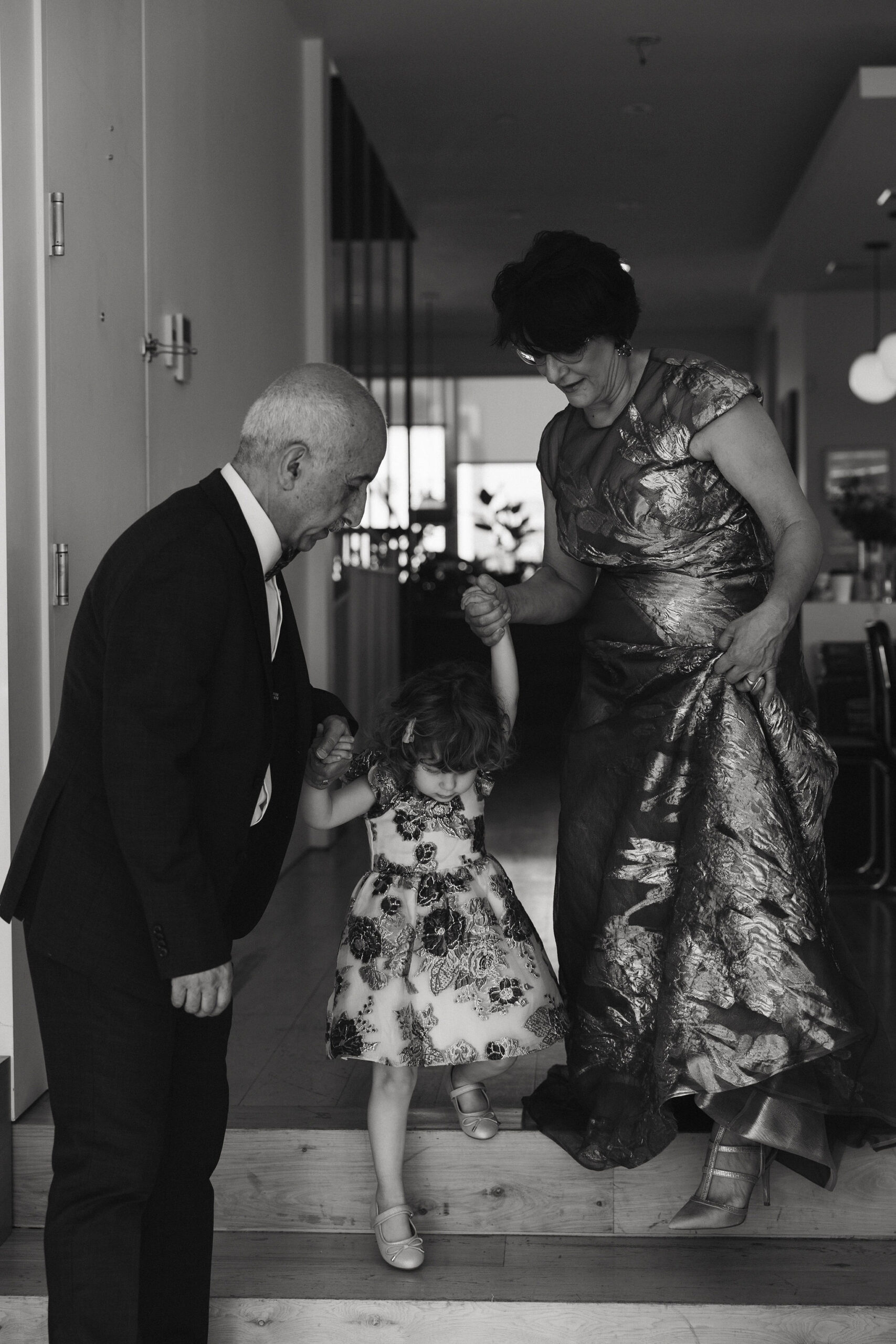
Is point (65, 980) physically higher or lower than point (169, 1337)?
higher

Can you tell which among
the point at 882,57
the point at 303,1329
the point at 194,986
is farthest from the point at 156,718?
the point at 882,57

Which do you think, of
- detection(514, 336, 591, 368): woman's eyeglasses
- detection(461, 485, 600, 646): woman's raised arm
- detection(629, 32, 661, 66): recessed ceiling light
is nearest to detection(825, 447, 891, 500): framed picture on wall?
detection(629, 32, 661, 66): recessed ceiling light

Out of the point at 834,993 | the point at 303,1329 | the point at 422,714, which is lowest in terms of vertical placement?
the point at 303,1329

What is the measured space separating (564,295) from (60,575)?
1055 millimetres

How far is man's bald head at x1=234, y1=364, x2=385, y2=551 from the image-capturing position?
1861 millimetres

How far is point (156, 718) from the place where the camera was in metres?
1.74

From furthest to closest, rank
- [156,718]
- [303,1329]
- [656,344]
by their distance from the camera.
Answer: [656,344]
[303,1329]
[156,718]

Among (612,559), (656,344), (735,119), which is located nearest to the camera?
(612,559)

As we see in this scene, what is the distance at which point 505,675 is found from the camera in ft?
7.72

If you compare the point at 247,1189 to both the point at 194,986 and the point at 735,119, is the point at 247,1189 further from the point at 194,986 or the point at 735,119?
the point at 735,119

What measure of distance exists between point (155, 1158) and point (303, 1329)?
0.56m

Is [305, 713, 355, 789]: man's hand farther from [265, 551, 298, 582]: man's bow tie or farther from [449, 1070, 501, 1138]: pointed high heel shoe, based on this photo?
[449, 1070, 501, 1138]: pointed high heel shoe

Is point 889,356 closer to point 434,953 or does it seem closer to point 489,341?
point 434,953

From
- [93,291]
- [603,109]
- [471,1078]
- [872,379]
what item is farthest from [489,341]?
[471,1078]
